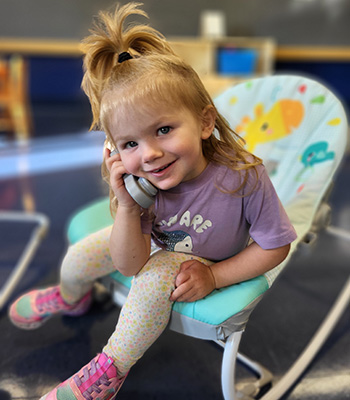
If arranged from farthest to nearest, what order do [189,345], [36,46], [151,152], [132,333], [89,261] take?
1. [36,46]
2. [189,345]
3. [89,261]
4. [132,333]
5. [151,152]

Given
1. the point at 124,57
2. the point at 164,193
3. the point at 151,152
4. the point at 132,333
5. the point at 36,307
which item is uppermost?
the point at 124,57

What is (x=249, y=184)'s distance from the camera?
621 mm

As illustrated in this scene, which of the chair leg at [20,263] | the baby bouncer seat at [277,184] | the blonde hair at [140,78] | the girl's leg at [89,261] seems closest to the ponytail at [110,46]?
the blonde hair at [140,78]

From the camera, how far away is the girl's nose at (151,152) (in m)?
0.54

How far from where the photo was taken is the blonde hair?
0.54m

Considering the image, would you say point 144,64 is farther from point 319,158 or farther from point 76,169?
point 76,169

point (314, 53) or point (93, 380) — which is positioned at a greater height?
point (314, 53)

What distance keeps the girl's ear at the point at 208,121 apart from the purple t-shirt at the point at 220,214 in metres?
0.06

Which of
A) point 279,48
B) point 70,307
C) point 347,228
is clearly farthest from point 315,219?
point 279,48

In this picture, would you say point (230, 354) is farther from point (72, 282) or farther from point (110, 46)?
point (110, 46)

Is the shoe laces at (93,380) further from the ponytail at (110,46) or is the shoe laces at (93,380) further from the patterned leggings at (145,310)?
the ponytail at (110,46)

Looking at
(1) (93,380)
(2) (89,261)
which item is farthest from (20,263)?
(1) (93,380)

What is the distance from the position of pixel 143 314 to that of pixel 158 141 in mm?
293

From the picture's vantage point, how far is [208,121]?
61 centimetres
